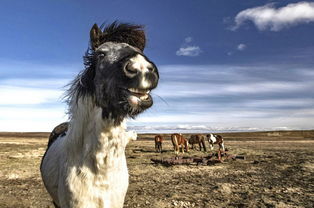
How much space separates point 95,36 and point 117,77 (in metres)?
0.86

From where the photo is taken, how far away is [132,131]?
335cm

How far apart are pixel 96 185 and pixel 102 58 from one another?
4.50 ft

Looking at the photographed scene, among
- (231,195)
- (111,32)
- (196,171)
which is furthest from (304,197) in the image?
(111,32)

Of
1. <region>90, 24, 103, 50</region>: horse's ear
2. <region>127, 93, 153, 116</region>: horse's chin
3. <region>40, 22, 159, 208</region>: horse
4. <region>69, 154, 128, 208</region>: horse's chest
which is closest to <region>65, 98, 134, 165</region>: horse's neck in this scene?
<region>40, 22, 159, 208</region>: horse

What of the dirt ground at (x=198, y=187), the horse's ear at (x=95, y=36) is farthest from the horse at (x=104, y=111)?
the dirt ground at (x=198, y=187)

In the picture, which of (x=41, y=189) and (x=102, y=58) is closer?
(x=102, y=58)

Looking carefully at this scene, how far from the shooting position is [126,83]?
107 inches

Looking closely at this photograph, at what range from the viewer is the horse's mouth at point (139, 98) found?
2715mm

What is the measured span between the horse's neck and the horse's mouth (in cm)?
36

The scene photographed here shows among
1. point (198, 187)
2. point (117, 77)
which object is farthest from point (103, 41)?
point (198, 187)

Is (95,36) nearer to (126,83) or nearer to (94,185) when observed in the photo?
(126,83)

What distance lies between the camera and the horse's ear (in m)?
3.35

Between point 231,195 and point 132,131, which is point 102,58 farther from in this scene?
point 231,195

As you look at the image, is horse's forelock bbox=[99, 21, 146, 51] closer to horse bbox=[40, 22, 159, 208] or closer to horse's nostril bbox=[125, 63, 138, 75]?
horse bbox=[40, 22, 159, 208]
